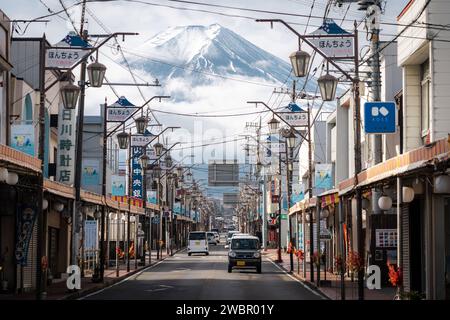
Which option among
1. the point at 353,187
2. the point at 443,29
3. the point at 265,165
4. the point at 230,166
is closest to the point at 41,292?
the point at 353,187

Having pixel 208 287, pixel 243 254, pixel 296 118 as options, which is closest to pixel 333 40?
pixel 208 287

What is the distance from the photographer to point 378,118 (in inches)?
1140

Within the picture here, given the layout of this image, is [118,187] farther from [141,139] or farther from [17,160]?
[17,160]

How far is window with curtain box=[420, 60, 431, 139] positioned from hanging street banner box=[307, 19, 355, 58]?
323cm

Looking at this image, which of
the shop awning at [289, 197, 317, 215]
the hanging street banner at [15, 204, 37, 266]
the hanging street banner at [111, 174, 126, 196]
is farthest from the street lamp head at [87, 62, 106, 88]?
the hanging street banner at [111, 174, 126, 196]

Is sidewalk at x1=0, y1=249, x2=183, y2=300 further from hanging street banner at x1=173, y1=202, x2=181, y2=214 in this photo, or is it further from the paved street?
hanging street banner at x1=173, y1=202, x2=181, y2=214

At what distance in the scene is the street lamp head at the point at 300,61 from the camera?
23797 mm

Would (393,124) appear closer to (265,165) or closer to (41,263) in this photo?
(41,263)

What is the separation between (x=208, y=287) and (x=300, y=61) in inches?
530

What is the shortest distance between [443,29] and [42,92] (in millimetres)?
11977

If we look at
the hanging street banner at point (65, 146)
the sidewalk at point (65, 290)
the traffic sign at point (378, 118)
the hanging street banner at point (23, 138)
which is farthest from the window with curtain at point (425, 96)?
the hanging street banner at point (65, 146)

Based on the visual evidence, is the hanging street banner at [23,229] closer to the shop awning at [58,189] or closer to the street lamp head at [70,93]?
the shop awning at [58,189]

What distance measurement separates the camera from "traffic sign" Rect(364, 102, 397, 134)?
1128 inches

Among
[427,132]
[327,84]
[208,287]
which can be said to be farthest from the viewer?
[208,287]
